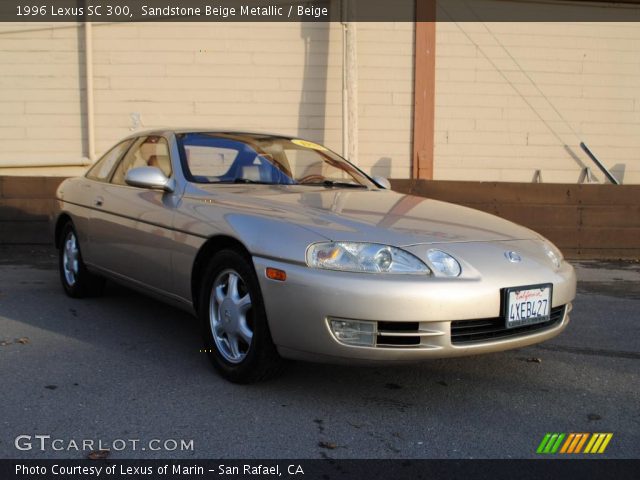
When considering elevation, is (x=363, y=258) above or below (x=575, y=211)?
above

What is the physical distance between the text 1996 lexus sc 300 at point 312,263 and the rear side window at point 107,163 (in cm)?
58

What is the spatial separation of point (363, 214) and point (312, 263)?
1.93 ft

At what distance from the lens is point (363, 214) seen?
3.75 metres

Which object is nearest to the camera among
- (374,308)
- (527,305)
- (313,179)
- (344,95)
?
(374,308)

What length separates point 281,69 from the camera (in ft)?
31.9

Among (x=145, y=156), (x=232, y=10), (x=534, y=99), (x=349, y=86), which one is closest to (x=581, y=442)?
(x=145, y=156)

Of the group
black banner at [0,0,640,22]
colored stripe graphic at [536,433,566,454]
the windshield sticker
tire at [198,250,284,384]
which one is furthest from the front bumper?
black banner at [0,0,640,22]

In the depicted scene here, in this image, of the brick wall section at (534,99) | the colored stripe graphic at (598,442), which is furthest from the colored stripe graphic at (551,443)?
the brick wall section at (534,99)

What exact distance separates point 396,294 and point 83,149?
7.67 meters

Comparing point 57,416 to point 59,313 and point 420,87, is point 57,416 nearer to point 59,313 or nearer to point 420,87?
point 59,313

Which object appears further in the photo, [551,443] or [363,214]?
[363,214]

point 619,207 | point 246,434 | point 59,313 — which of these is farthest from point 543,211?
point 246,434
